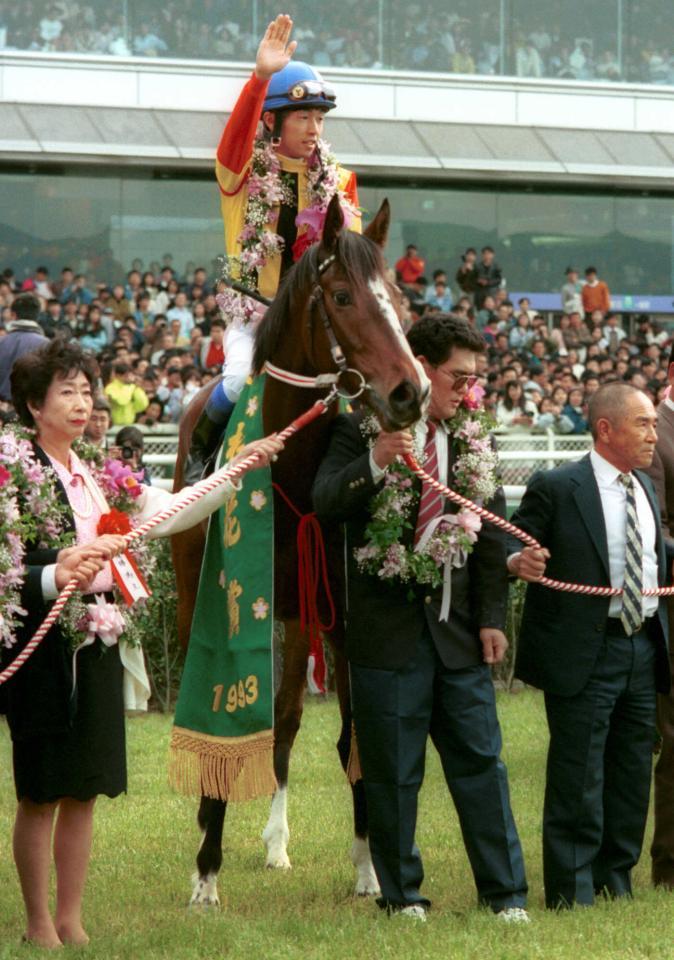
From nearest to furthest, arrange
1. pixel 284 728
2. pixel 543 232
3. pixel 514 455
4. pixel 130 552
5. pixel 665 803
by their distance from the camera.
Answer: pixel 130 552
pixel 665 803
pixel 284 728
pixel 514 455
pixel 543 232

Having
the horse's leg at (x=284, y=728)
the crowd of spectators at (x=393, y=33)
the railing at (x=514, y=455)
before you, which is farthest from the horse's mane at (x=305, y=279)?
the crowd of spectators at (x=393, y=33)

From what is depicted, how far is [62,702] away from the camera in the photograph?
489 cm

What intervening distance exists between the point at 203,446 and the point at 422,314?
9.70 meters

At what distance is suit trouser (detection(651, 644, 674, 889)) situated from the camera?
5902mm

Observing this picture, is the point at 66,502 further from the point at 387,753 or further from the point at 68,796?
the point at 387,753

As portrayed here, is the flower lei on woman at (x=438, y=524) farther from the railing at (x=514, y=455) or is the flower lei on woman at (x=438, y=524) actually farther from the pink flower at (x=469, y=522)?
the railing at (x=514, y=455)

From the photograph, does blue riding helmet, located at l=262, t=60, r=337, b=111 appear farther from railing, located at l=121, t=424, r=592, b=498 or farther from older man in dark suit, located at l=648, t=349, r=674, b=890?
railing, located at l=121, t=424, r=592, b=498

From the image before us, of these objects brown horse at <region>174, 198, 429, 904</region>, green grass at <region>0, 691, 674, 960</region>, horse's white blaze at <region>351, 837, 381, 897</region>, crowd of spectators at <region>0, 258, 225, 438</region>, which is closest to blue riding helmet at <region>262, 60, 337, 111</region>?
brown horse at <region>174, 198, 429, 904</region>

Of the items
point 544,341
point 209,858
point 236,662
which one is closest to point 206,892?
point 209,858

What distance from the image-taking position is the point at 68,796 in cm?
494

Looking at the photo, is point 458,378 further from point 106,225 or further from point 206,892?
point 106,225

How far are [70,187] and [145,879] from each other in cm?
1910

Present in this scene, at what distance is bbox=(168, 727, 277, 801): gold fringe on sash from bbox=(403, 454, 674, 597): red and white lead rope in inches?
45.5

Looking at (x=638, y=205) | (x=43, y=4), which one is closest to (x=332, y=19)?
(x=43, y=4)
